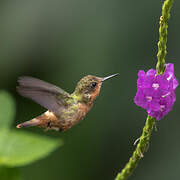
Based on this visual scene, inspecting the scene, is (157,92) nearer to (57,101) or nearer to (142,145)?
(142,145)

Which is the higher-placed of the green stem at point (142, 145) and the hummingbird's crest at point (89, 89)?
the hummingbird's crest at point (89, 89)

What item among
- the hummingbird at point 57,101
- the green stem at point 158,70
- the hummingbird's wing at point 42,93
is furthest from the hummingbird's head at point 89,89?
the green stem at point 158,70

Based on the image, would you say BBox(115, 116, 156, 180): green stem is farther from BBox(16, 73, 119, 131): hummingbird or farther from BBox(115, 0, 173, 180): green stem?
BBox(16, 73, 119, 131): hummingbird

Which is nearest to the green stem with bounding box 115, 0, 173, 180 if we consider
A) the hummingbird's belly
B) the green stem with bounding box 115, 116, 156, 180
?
the green stem with bounding box 115, 116, 156, 180

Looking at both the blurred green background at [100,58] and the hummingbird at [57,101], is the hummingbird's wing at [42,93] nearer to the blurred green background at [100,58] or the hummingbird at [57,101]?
the hummingbird at [57,101]

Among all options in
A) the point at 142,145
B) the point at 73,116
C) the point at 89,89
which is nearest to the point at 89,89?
the point at 89,89

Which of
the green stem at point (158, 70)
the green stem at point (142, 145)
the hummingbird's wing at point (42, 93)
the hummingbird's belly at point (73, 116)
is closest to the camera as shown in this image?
the green stem at point (158, 70)
